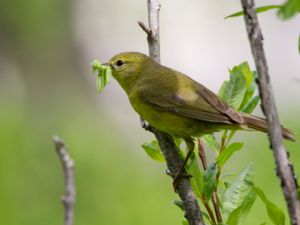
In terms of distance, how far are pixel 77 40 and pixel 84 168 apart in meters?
6.61

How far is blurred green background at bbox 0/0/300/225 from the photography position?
18.0 ft

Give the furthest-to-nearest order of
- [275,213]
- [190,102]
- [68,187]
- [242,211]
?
[190,102]
[242,211]
[275,213]
[68,187]

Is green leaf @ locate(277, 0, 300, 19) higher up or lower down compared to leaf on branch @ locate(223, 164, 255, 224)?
higher up

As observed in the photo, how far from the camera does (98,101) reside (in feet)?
33.1

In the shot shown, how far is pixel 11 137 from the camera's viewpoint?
579 cm

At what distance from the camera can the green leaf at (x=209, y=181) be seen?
8.10 ft

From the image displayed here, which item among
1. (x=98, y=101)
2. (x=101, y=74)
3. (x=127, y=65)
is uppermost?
(x=98, y=101)

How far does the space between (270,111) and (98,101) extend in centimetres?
842

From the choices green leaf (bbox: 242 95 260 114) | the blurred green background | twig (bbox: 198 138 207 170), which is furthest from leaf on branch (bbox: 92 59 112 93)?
the blurred green background

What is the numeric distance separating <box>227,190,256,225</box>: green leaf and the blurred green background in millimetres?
795

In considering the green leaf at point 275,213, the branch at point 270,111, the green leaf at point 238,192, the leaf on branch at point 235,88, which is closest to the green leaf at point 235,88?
the leaf on branch at point 235,88

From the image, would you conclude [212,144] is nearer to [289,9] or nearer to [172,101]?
[289,9]

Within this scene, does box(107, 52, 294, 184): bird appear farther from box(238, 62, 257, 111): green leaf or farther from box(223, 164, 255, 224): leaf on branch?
box(223, 164, 255, 224): leaf on branch

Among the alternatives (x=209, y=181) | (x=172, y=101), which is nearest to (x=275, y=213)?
(x=209, y=181)
